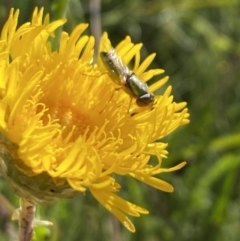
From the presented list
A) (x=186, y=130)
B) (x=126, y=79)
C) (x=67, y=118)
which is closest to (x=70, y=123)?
(x=67, y=118)

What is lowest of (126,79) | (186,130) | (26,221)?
→ (186,130)

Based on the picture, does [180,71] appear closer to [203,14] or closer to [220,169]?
[203,14]

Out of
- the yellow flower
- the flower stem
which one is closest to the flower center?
Result: the yellow flower

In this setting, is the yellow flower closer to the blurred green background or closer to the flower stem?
the flower stem

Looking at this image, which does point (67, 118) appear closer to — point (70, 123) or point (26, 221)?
point (70, 123)

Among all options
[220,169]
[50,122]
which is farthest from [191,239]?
[50,122]

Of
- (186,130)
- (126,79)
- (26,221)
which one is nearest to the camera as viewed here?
(26,221)
